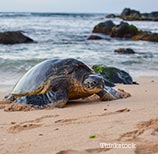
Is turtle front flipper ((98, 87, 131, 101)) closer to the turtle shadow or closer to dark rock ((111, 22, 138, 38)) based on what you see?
the turtle shadow

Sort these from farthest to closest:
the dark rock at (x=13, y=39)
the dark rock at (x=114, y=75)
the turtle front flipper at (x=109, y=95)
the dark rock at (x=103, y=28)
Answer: the dark rock at (x=103, y=28), the dark rock at (x=13, y=39), the dark rock at (x=114, y=75), the turtle front flipper at (x=109, y=95)

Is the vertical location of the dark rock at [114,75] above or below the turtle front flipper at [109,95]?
below

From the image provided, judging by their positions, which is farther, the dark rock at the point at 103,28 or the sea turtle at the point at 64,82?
the dark rock at the point at 103,28

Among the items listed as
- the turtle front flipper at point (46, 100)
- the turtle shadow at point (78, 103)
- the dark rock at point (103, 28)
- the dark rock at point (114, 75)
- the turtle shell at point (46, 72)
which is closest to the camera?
the turtle front flipper at point (46, 100)

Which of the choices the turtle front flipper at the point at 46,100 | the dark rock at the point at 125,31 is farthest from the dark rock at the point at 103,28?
the turtle front flipper at the point at 46,100

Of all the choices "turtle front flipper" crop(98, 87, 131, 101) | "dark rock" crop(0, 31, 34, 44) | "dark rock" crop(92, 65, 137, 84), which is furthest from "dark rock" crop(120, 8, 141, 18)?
"turtle front flipper" crop(98, 87, 131, 101)

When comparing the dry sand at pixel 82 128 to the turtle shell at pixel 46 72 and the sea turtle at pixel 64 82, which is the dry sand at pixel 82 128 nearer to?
the sea turtle at pixel 64 82

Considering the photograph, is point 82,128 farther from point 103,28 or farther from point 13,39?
point 103,28

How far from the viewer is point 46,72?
607cm

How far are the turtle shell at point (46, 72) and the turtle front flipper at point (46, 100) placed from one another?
1.07 feet

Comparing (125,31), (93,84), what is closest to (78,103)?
(93,84)

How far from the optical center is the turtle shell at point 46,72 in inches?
237

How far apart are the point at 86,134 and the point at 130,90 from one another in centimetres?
371

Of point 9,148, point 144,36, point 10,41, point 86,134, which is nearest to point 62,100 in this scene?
point 86,134
